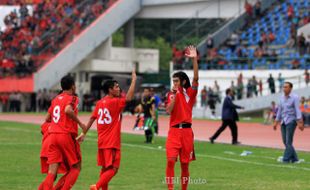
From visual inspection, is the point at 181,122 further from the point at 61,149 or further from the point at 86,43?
the point at 86,43

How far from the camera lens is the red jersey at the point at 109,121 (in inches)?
538

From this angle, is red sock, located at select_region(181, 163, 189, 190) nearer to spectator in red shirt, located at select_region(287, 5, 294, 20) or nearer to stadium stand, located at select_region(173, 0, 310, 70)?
stadium stand, located at select_region(173, 0, 310, 70)

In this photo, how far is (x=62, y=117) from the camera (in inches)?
518

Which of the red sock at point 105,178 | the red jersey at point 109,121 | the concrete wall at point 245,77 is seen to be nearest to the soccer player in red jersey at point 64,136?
the red sock at point 105,178

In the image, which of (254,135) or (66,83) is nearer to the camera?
(66,83)

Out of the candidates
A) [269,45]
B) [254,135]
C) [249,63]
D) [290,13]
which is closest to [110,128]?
[254,135]

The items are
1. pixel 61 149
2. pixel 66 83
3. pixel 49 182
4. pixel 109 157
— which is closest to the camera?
pixel 49 182

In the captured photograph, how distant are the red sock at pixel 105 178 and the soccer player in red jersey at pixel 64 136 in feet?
1.33

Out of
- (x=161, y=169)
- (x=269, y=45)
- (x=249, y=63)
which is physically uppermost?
(x=269, y=45)

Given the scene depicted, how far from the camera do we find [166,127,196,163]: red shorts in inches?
559

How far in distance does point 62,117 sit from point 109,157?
39.7 inches

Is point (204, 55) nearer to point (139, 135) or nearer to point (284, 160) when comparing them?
point (139, 135)

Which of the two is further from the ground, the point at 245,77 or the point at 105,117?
the point at 245,77

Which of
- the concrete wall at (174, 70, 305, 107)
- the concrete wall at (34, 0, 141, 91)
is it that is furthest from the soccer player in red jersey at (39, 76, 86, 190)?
the concrete wall at (34, 0, 141, 91)
